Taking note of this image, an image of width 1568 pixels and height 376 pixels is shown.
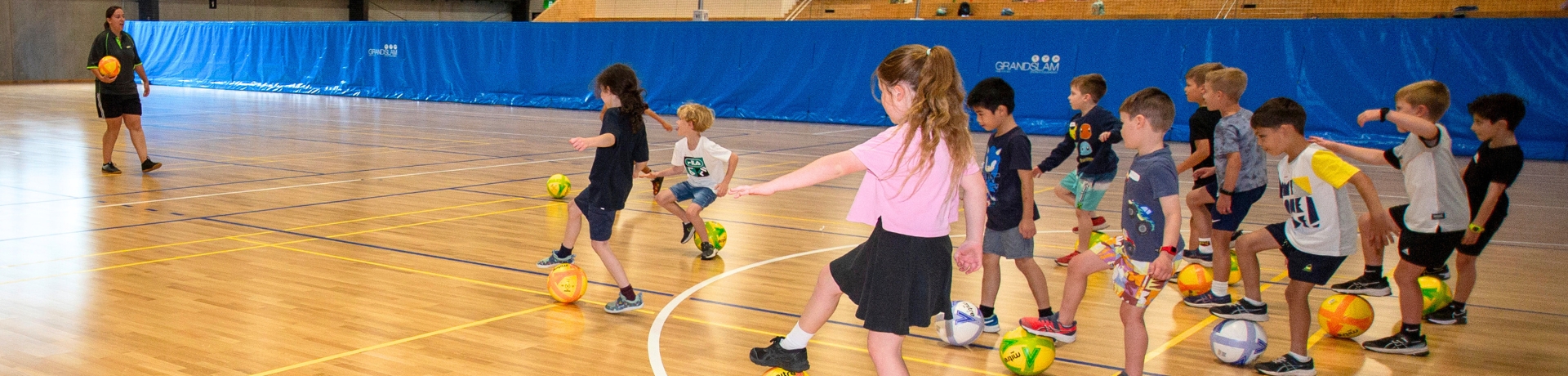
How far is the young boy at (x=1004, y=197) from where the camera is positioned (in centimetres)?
466

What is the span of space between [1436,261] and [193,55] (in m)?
34.5

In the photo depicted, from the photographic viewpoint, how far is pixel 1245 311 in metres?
5.36

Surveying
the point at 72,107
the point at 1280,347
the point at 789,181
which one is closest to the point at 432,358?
the point at 789,181

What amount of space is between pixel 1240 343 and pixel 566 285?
3147 mm

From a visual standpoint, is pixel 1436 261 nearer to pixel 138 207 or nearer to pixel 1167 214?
pixel 1167 214

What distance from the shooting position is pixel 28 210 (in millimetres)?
7766

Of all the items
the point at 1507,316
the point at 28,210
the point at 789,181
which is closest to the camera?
the point at 789,181

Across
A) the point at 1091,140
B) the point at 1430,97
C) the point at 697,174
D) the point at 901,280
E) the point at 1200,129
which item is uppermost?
the point at 1430,97

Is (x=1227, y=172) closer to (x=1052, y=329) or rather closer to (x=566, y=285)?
(x=1052, y=329)

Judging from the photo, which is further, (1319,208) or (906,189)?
(1319,208)

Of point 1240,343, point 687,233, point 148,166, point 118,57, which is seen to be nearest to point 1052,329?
point 1240,343

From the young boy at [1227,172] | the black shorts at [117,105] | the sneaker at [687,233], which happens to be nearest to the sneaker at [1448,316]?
the young boy at [1227,172]

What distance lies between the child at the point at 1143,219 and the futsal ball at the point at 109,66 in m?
9.68

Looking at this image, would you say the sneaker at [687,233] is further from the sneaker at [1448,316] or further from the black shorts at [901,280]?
the sneaker at [1448,316]
